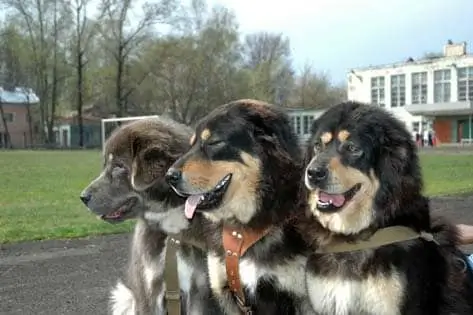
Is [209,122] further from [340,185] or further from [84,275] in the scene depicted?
[84,275]

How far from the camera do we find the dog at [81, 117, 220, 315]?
16.3 ft

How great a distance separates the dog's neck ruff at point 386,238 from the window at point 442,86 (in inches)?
3184

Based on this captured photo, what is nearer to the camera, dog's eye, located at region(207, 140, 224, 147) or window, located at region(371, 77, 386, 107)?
dog's eye, located at region(207, 140, 224, 147)

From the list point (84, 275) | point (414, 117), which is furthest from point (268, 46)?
point (84, 275)

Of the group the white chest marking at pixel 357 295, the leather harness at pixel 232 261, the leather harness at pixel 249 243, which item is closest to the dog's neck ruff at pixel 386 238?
the leather harness at pixel 249 243

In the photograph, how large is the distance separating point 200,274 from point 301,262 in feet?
2.90

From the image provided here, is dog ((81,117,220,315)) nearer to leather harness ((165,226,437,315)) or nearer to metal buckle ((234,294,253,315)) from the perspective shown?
leather harness ((165,226,437,315))

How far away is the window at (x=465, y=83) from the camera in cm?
7862

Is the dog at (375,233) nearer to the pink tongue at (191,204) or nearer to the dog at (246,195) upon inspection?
the dog at (246,195)

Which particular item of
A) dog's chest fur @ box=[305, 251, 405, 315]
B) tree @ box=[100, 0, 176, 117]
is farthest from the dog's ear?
tree @ box=[100, 0, 176, 117]

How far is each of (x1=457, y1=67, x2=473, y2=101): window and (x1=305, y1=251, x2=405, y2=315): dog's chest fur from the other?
8000 cm

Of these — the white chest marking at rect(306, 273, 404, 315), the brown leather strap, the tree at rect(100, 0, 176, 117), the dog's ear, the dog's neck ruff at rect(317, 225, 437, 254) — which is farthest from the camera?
the tree at rect(100, 0, 176, 117)

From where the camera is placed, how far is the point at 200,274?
5020 millimetres

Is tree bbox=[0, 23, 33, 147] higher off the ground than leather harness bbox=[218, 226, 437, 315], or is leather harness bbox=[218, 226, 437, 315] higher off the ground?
tree bbox=[0, 23, 33, 147]
